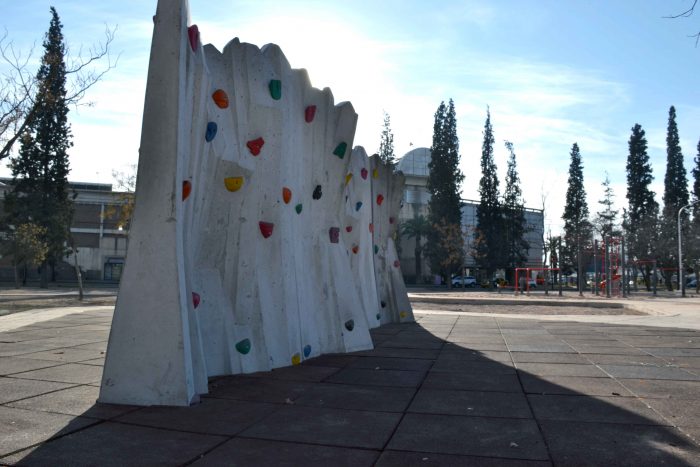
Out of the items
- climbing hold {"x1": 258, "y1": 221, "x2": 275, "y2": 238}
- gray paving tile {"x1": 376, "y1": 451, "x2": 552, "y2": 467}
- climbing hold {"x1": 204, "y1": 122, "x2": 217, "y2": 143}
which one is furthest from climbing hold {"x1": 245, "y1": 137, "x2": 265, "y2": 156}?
gray paving tile {"x1": 376, "y1": 451, "x2": 552, "y2": 467}

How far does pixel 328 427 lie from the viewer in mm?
4750

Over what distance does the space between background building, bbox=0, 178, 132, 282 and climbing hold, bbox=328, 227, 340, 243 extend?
193 ft

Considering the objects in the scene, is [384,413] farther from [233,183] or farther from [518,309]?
[518,309]

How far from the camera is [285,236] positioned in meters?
7.88

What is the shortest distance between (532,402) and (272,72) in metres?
5.03

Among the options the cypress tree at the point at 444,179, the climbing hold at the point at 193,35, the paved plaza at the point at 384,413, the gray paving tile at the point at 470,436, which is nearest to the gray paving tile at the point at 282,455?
the paved plaza at the point at 384,413

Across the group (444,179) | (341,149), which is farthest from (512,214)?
(341,149)

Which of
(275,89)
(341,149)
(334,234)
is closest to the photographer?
(275,89)

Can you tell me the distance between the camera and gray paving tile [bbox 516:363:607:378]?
7211mm

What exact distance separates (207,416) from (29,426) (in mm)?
1323

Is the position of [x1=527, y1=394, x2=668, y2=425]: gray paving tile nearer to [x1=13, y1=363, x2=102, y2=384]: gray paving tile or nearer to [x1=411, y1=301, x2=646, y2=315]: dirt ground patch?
[x1=13, y1=363, x2=102, y2=384]: gray paving tile

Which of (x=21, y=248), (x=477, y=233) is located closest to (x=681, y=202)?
(x=477, y=233)

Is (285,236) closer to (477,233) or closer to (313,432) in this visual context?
(313,432)

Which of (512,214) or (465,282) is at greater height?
(512,214)
